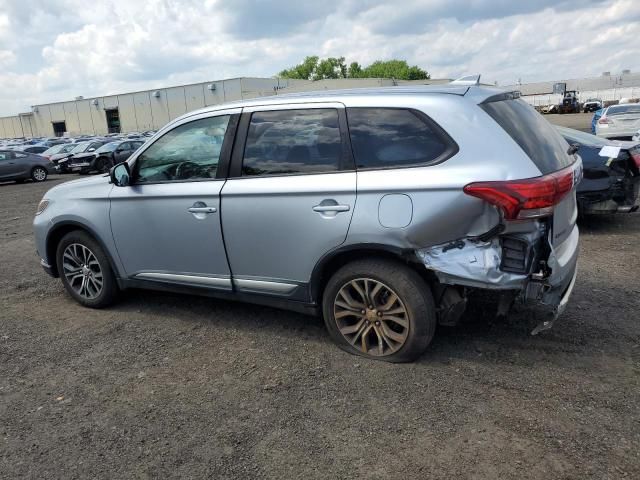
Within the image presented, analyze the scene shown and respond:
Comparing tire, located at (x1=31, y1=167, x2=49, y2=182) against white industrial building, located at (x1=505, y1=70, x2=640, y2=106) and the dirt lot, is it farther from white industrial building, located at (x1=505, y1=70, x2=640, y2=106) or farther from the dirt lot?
white industrial building, located at (x1=505, y1=70, x2=640, y2=106)

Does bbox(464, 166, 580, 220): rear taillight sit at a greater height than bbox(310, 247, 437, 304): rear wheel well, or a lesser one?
greater

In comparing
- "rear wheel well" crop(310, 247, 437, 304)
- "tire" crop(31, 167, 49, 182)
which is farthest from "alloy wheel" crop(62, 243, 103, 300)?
"tire" crop(31, 167, 49, 182)

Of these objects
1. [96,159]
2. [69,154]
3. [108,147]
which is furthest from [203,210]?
[69,154]

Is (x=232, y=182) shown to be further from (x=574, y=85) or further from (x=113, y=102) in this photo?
(x=574, y=85)

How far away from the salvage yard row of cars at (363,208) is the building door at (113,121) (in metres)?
67.3

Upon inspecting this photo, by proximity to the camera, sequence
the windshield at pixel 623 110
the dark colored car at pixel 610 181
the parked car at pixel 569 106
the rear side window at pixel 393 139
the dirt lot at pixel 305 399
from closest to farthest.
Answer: the dirt lot at pixel 305 399, the rear side window at pixel 393 139, the dark colored car at pixel 610 181, the windshield at pixel 623 110, the parked car at pixel 569 106

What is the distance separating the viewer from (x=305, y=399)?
10.9ft

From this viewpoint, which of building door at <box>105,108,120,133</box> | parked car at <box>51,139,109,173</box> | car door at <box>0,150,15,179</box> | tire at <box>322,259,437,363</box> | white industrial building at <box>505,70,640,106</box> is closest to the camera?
tire at <box>322,259,437,363</box>

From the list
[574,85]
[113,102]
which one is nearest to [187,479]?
[113,102]

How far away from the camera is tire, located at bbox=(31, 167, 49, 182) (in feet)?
72.1

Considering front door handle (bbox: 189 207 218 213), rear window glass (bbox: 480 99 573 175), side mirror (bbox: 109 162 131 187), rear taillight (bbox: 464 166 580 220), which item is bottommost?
front door handle (bbox: 189 207 218 213)

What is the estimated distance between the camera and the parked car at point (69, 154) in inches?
985

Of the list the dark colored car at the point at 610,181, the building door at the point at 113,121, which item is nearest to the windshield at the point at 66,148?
the dark colored car at the point at 610,181

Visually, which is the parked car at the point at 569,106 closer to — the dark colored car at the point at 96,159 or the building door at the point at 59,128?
the dark colored car at the point at 96,159
